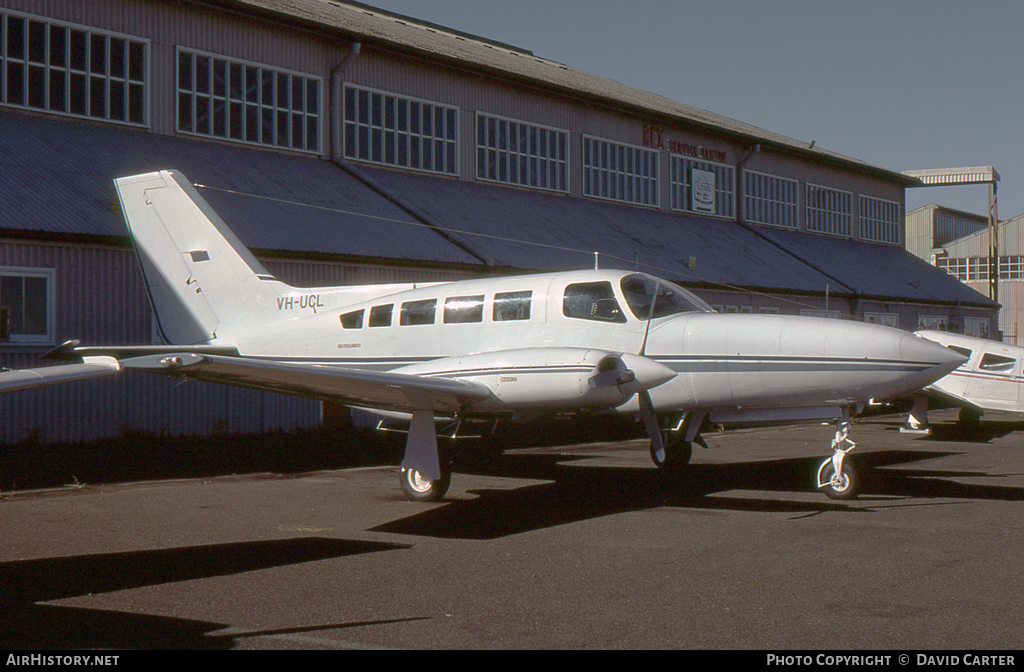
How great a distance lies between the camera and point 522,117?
93.3ft

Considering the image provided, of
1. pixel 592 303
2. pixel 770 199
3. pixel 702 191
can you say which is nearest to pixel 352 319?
pixel 592 303

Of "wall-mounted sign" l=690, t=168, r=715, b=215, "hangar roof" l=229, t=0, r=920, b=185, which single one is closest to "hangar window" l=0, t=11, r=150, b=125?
"hangar roof" l=229, t=0, r=920, b=185

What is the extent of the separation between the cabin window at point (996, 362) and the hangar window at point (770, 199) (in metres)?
17.9

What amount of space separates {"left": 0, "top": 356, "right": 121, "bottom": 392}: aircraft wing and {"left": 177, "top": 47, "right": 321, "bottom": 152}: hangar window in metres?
16.1

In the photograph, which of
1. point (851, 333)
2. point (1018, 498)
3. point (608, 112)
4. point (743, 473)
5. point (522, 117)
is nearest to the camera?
point (851, 333)

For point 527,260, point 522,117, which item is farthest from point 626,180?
point 527,260

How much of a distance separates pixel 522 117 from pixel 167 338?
16.0m

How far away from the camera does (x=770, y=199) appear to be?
127ft

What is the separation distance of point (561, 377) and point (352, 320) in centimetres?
422

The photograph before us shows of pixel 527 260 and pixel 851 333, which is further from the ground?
pixel 527 260

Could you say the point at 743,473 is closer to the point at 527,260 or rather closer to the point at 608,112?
the point at 527,260

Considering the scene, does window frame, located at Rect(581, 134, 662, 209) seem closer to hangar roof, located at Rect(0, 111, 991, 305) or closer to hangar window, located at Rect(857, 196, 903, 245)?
hangar roof, located at Rect(0, 111, 991, 305)

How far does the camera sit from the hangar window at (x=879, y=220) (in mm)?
44031

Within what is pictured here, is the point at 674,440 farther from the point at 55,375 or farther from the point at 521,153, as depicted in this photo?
the point at 521,153
